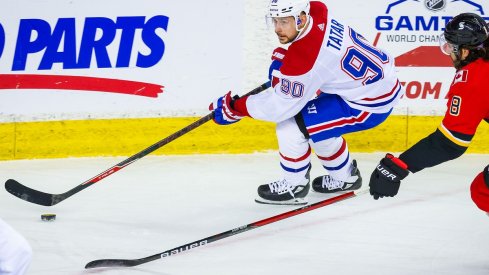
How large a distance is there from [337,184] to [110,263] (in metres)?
1.45

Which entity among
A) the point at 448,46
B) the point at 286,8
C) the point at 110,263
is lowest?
the point at 110,263

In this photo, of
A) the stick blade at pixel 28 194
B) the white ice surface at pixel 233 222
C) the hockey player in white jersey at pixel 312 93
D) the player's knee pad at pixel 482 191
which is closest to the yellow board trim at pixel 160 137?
the white ice surface at pixel 233 222

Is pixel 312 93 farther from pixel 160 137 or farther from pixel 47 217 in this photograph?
pixel 160 137

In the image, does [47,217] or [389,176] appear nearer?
[389,176]

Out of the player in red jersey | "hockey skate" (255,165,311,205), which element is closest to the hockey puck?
"hockey skate" (255,165,311,205)

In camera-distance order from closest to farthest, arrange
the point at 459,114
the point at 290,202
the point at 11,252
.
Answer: the point at 11,252 → the point at 459,114 → the point at 290,202

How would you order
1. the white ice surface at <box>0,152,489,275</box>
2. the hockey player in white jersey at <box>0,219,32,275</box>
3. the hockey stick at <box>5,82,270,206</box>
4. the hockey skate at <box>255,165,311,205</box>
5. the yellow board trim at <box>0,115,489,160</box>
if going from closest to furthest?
1. the hockey player in white jersey at <box>0,219,32,275</box>
2. the white ice surface at <box>0,152,489,275</box>
3. the hockey stick at <box>5,82,270,206</box>
4. the hockey skate at <box>255,165,311,205</box>
5. the yellow board trim at <box>0,115,489,160</box>

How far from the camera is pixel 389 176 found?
320 centimetres

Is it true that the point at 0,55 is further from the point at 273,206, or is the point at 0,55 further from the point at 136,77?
the point at 273,206

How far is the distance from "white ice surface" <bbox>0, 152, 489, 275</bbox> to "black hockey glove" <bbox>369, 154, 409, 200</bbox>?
1.44 feet

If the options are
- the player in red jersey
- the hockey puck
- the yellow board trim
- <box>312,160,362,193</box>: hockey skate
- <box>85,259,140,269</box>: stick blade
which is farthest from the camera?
the yellow board trim

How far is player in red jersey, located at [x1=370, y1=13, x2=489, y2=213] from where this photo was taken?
10.0 feet

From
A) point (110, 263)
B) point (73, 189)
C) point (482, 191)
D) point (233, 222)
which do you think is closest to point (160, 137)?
point (73, 189)

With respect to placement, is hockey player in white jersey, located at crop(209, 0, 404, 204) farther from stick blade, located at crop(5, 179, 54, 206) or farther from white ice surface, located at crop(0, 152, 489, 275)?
stick blade, located at crop(5, 179, 54, 206)
